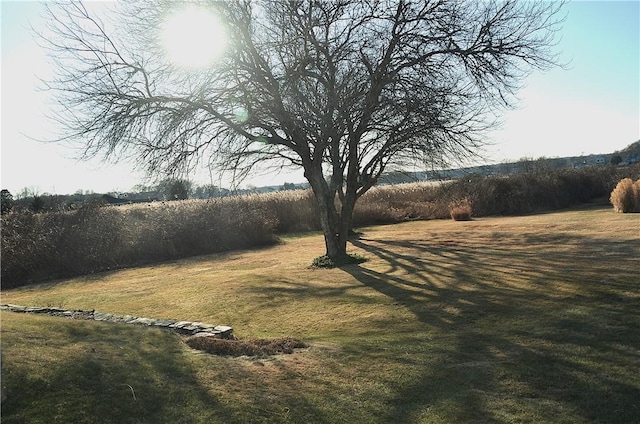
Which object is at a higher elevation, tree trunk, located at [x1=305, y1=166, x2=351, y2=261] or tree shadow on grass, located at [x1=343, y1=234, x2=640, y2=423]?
tree trunk, located at [x1=305, y1=166, x2=351, y2=261]

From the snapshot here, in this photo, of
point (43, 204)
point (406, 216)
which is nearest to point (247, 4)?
point (43, 204)

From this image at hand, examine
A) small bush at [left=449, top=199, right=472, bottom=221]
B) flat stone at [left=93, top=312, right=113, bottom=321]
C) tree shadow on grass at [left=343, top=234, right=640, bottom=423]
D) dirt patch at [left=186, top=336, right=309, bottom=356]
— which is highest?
small bush at [left=449, top=199, right=472, bottom=221]

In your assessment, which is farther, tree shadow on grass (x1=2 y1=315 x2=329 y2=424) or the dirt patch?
the dirt patch

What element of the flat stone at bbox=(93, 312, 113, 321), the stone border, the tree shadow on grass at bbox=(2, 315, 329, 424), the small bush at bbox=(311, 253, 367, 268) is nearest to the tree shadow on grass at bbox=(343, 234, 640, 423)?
the small bush at bbox=(311, 253, 367, 268)

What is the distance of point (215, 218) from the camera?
83.5 feet

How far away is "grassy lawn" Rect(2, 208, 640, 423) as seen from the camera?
14.4 feet

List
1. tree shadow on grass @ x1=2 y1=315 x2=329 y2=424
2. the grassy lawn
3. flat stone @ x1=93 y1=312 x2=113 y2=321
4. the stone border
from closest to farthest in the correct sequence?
tree shadow on grass @ x1=2 y1=315 x2=329 y2=424
the grassy lawn
the stone border
flat stone @ x1=93 y1=312 x2=113 y2=321

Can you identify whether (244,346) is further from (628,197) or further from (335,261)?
(628,197)

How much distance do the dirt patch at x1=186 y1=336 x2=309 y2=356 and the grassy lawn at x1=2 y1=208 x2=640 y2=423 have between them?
24 centimetres

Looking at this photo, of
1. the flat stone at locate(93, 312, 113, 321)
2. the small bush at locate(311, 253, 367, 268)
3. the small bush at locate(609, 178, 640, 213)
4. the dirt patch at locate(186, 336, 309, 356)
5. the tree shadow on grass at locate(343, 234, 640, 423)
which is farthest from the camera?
the small bush at locate(609, 178, 640, 213)

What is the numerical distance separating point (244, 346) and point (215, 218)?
1959 centimetres

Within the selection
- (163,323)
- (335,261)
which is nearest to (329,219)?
(335,261)

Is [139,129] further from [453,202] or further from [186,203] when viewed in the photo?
[453,202]

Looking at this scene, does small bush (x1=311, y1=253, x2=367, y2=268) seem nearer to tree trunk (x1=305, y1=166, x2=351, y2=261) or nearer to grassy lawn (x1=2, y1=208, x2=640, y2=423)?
tree trunk (x1=305, y1=166, x2=351, y2=261)
